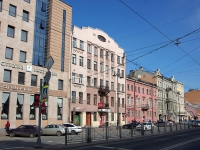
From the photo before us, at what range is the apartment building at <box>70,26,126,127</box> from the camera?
44.5 meters

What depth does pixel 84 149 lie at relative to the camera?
1564 cm


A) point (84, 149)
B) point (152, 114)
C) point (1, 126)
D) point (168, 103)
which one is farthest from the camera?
point (168, 103)

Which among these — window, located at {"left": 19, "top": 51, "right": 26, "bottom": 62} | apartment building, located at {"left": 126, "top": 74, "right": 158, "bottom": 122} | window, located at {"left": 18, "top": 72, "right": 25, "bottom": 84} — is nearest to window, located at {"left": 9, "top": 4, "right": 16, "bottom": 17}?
window, located at {"left": 19, "top": 51, "right": 26, "bottom": 62}

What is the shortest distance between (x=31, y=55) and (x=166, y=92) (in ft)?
180

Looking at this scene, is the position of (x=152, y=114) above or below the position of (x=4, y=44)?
below

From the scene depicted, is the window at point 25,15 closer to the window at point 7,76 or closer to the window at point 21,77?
the window at point 21,77

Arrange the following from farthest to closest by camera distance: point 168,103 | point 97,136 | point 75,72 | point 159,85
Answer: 1. point 168,103
2. point 159,85
3. point 75,72
4. point 97,136

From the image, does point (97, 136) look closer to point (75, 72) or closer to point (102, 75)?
point (75, 72)

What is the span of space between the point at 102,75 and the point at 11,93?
2194cm

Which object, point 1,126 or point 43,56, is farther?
point 43,56

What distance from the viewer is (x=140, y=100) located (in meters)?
65.1

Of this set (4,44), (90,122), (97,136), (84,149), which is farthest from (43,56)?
(84,149)

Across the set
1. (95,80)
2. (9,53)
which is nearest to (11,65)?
(9,53)

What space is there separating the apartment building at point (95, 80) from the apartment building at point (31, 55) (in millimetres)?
2713
